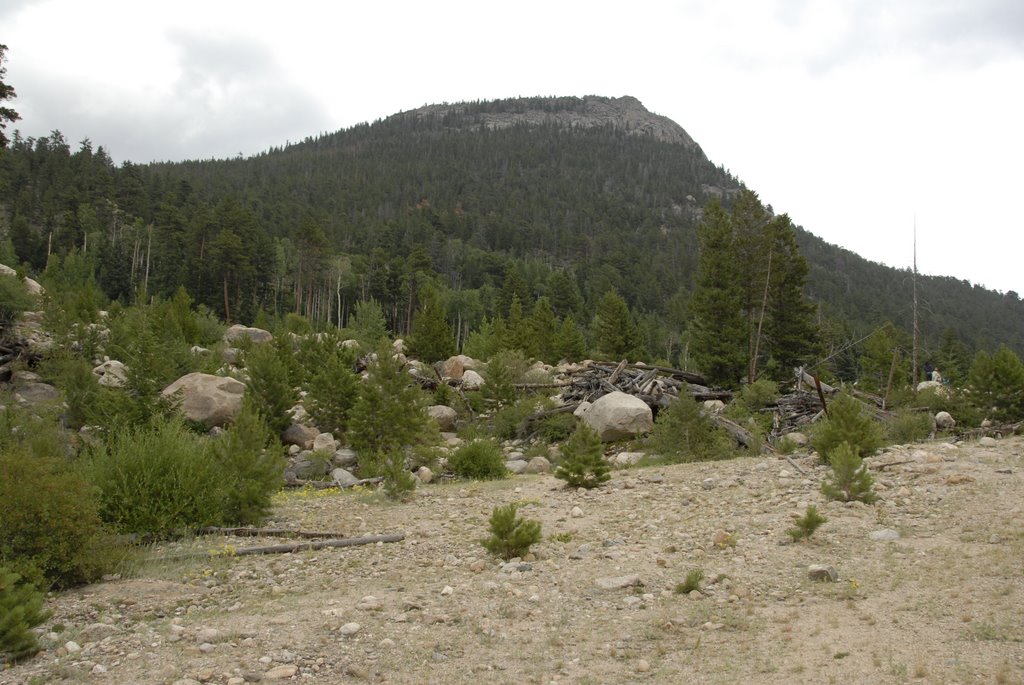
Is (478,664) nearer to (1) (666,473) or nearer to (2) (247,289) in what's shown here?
(1) (666,473)

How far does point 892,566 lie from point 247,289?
67243mm

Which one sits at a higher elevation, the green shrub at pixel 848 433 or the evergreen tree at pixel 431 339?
the evergreen tree at pixel 431 339

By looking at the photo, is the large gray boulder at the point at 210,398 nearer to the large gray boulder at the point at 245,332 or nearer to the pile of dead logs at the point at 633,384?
the pile of dead logs at the point at 633,384

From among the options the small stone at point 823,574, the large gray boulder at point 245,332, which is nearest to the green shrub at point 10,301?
the large gray boulder at point 245,332

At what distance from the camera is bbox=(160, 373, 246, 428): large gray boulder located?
77.7 ft

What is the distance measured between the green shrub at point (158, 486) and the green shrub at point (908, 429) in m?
16.1

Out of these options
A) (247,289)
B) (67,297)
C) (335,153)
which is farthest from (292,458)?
(335,153)

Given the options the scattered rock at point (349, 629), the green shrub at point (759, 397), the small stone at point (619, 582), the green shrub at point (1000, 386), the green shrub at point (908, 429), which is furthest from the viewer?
the green shrub at point (759, 397)

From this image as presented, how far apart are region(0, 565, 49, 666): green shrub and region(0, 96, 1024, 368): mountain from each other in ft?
67.7

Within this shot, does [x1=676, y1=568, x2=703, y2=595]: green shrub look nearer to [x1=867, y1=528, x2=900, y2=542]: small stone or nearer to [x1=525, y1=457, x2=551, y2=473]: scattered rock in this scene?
[x1=867, y1=528, x2=900, y2=542]: small stone

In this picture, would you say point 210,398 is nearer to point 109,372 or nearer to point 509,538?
point 109,372

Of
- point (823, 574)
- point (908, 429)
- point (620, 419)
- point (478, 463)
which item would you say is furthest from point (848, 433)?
point (620, 419)

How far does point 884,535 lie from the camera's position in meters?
8.30

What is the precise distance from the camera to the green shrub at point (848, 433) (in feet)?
43.5
